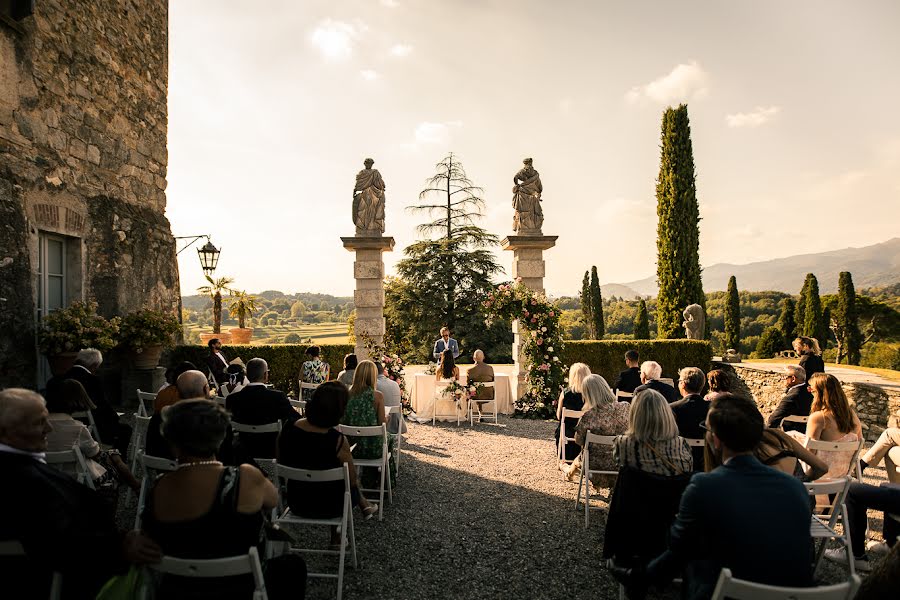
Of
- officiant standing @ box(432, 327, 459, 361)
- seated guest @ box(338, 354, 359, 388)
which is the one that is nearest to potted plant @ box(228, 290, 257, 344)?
officiant standing @ box(432, 327, 459, 361)

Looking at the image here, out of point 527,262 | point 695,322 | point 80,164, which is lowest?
point 695,322

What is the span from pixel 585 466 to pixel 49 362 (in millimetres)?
6743

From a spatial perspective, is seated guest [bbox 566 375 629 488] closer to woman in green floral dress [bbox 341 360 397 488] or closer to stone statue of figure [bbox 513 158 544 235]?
woman in green floral dress [bbox 341 360 397 488]

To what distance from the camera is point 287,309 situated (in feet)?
147

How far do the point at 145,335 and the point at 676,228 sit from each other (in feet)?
53.7

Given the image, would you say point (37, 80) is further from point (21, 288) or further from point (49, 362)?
point (49, 362)

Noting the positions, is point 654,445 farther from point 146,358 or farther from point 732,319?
point 732,319

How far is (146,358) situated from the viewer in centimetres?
839

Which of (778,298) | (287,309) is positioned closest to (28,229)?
(287,309)

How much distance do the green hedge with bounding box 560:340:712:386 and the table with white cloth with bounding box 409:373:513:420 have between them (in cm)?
350

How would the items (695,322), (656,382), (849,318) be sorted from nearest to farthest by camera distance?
(656,382)
(695,322)
(849,318)

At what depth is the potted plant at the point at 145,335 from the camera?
8062 millimetres

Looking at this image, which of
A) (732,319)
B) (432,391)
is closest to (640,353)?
(432,391)

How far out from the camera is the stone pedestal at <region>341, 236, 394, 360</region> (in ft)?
33.0
